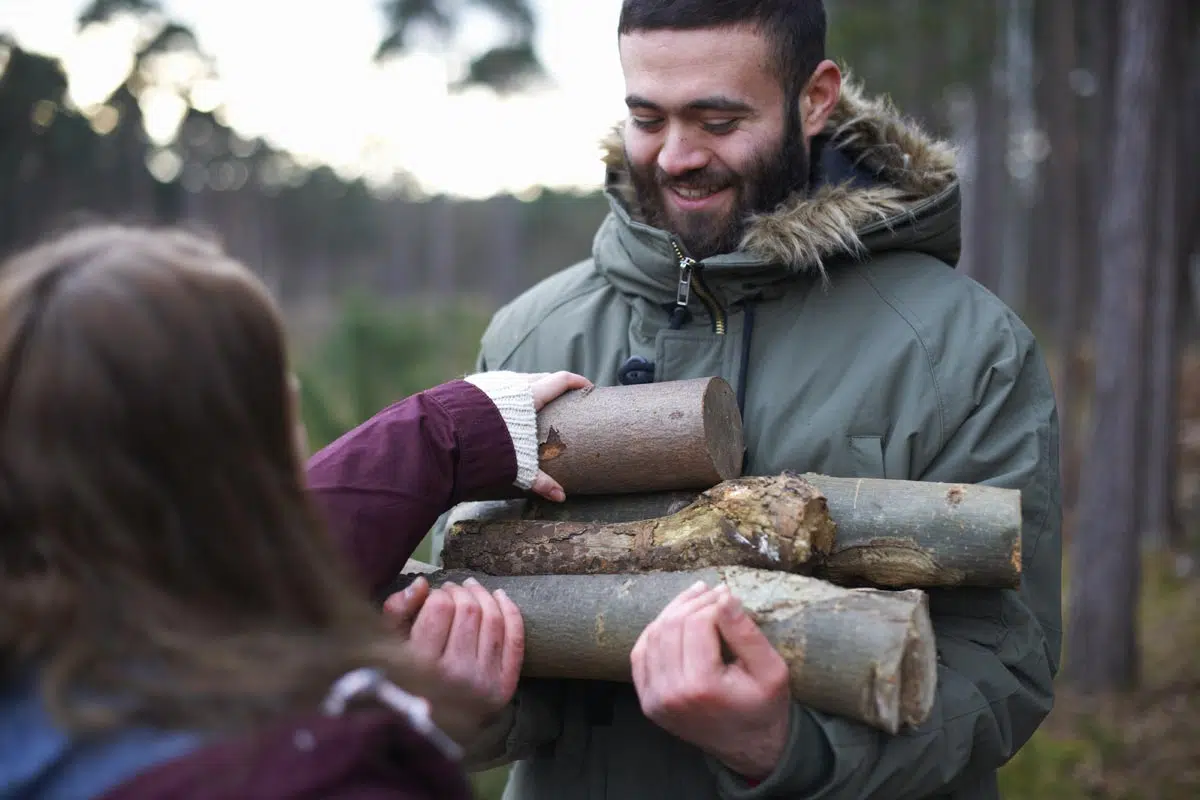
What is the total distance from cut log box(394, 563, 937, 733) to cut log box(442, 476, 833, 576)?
63mm

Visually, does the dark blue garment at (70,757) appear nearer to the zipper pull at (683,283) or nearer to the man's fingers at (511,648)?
the man's fingers at (511,648)

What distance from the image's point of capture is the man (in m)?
2.19

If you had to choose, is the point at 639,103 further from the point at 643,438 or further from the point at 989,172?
the point at 989,172

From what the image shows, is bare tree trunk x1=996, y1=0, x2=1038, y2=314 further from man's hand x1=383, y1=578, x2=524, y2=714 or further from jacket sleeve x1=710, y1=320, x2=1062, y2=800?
man's hand x1=383, y1=578, x2=524, y2=714

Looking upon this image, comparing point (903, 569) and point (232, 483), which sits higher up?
point (232, 483)

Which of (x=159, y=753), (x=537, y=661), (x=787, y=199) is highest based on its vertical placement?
(x=787, y=199)

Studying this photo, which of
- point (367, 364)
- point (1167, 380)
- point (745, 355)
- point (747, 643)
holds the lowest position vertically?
point (1167, 380)

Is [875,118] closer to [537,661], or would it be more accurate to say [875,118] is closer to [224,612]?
[537,661]

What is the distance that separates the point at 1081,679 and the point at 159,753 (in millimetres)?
7076

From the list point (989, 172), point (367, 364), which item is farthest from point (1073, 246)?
point (367, 364)

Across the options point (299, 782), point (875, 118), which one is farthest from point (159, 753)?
point (875, 118)

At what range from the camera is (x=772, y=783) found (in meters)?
2.01

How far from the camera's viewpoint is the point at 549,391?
2.35 metres

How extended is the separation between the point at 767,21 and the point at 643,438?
1046 millimetres
